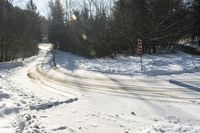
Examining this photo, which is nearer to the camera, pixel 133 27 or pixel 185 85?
pixel 185 85

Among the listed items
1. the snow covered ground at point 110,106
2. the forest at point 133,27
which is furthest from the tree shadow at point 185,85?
the forest at point 133,27

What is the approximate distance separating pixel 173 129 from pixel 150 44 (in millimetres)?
29076

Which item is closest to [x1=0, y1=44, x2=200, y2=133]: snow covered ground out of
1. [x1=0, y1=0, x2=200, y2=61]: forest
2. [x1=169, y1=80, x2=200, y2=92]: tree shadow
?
[x1=169, y1=80, x2=200, y2=92]: tree shadow

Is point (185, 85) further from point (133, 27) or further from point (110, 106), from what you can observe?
point (133, 27)

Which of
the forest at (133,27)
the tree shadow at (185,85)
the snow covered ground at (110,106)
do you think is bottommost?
the snow covered ground at (110,106)

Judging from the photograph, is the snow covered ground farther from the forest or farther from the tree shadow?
the forest

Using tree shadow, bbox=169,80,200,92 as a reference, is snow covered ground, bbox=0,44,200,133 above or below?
below

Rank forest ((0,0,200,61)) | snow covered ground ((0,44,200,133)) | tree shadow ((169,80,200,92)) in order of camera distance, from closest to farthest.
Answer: snow covered ground ((0,44,200,133)) < tree shadow ((169,80,200,92)) < forest ((0,0,200,61))

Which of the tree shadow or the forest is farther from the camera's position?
the forest

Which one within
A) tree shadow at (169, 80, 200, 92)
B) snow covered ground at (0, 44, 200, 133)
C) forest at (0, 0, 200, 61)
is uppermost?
forest at (0, 0, 200, 61)

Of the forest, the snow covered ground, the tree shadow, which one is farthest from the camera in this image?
the forest

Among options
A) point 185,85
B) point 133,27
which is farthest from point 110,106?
point 133,27

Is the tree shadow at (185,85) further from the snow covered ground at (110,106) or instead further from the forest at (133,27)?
the forest at (133,27)

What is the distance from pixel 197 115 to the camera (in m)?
9.05
